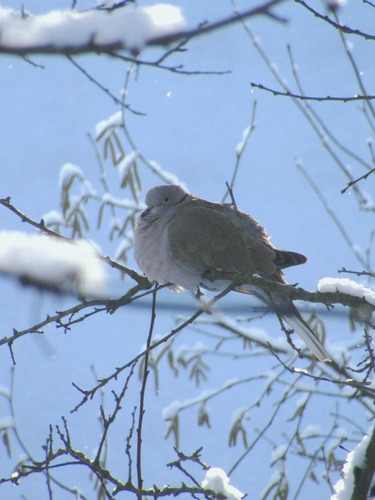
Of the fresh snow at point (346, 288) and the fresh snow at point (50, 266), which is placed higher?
the fresh snow at point (346, 288)

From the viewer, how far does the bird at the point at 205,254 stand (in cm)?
209

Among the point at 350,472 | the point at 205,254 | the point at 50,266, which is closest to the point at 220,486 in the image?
the point at 350,472

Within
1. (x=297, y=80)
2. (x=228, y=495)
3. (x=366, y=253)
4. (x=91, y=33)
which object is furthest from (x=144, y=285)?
(x=91, y=33)

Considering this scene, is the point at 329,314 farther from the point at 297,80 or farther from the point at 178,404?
the point at 178,404

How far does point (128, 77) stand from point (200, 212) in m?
0.57

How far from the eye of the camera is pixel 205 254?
2.12 m

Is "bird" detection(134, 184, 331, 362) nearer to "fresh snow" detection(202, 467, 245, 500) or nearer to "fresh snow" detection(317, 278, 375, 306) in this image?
"fresh snow" detection(317, 278, 375, 306)

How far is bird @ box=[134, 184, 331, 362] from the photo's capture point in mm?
2094

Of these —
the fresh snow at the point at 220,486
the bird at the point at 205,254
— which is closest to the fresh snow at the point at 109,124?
the bird at the point at 205,254

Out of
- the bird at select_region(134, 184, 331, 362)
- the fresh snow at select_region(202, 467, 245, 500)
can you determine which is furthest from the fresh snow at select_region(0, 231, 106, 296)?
the bird at select_region(134, 184, 331, 362)

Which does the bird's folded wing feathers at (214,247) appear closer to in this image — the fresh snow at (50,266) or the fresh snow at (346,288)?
the fresh snow at (346,288)

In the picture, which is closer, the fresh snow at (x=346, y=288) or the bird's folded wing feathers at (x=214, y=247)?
the fresh snow at (x=346, y=288)

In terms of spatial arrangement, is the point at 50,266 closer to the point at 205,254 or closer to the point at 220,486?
the point at 220,486

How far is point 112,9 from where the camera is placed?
0.91m
